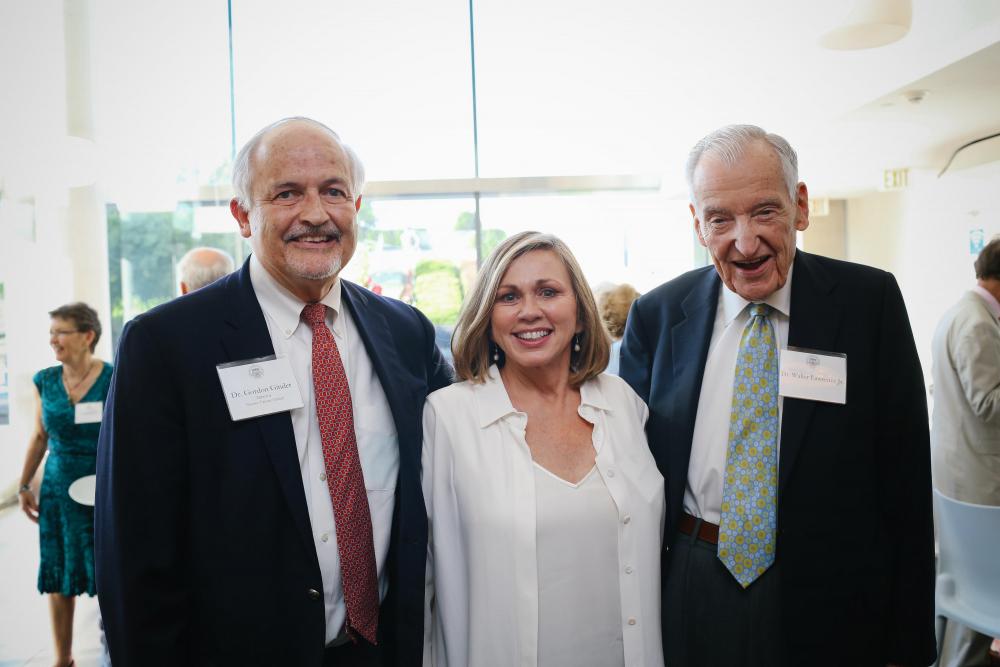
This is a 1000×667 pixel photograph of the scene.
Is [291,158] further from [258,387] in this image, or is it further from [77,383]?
[77,383]

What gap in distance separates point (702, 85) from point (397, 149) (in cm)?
288

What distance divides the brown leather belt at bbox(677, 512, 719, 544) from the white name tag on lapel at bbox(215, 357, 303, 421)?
3.50 feet

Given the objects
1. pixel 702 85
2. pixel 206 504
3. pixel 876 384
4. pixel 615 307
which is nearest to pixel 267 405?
pixel 206 504

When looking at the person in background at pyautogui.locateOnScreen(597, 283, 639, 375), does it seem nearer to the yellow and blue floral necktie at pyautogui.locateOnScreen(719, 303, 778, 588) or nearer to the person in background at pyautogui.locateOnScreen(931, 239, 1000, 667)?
the person in background at pyautogui.locateOnScreen(931, 239, 1000, 667)

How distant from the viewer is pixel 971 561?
258cm

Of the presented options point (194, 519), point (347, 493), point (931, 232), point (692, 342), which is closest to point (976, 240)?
point (931, 232)

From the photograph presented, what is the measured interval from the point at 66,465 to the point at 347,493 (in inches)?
109

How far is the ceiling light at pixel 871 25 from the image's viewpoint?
3713 millimetres

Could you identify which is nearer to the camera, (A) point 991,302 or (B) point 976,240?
(A) point 991,302

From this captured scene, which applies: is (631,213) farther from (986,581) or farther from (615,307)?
(986,581)

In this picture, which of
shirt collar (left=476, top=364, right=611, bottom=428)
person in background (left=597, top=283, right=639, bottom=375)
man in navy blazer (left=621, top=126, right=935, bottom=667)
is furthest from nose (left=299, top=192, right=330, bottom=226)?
person in background (left=597, top=283, right=639, bottom=375)

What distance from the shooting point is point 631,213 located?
629cm

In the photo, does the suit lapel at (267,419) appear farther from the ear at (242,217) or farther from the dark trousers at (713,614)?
the dark trousers at (713,614)

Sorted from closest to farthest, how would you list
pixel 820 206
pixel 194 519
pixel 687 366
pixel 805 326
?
pixel 194 519
pixel 805 326
pixel 687 366
pixel 820 206
